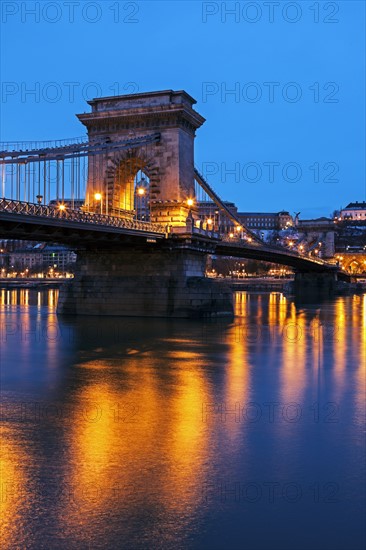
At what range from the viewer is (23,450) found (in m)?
10.3

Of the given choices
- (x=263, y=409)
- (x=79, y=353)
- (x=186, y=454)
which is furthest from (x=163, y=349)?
(x=186, y=454)

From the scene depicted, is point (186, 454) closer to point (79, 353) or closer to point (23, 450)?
point (23, 450)

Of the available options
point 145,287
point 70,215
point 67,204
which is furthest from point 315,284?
point 70,215

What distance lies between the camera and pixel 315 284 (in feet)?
314

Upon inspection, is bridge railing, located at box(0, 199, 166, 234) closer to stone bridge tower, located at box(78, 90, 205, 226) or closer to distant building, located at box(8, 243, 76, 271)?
stone bridge tower, located at box(78, 90, 205, 226)

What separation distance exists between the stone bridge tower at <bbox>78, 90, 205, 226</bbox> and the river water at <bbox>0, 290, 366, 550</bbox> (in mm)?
21625

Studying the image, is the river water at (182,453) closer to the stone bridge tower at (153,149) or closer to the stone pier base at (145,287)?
the stone pier base at (145,287)

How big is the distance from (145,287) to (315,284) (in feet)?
199

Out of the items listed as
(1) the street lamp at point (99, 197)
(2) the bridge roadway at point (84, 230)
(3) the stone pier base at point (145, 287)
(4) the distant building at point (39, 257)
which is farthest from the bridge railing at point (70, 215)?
(4) the distant building at point (39, 257)

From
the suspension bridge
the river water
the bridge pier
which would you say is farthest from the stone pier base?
the bridge pier

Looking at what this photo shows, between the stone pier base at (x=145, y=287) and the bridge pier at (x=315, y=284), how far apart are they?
181ft

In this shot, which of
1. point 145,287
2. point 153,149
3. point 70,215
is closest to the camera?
point 70,215

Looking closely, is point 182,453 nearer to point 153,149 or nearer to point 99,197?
point 99,197

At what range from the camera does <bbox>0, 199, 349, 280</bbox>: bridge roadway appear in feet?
90.1
